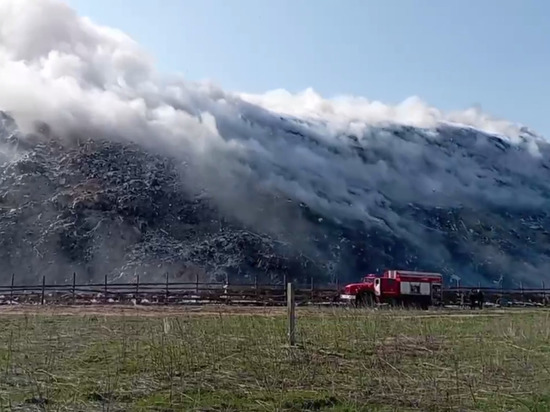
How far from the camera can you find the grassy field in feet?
27.6

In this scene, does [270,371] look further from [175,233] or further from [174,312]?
[175,233]

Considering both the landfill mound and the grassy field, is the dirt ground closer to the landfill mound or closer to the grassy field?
the grassy field

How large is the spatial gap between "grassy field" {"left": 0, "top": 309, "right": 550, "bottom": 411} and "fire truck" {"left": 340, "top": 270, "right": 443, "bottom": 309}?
25632mm

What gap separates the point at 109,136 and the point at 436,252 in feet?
127

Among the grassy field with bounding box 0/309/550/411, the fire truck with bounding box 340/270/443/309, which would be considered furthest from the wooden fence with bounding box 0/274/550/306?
the grassy field with bounding box 0/309/550/411

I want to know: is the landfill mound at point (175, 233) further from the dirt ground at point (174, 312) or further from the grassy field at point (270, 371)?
the grassy field at point (270, 371)

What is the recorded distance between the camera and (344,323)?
17406 millimetres

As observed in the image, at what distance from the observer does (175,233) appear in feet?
219

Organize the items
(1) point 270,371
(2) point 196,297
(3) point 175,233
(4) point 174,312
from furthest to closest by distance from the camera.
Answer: (3) point 175,233 < (2) point 196,297 < (4) point 174,312 < (1) point 270,371

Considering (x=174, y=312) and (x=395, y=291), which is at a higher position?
(x=395, y=291)

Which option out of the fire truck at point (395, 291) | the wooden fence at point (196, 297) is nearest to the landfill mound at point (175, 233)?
the wooden fence at point (196, 297)

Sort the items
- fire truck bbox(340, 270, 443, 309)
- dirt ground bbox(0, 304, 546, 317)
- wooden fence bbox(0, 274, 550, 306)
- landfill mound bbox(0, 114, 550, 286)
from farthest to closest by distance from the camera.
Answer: landfill mound bbox(0, 114, 550, 286)
wooden fence bbox(0, 274, 550, 306)
fire truck bbox(340, 270, 443, 309)
dirt ground bbox(0, 304, 546, 317)

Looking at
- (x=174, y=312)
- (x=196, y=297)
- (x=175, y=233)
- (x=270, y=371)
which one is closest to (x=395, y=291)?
(x=196, y=297)

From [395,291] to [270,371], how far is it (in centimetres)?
3220
